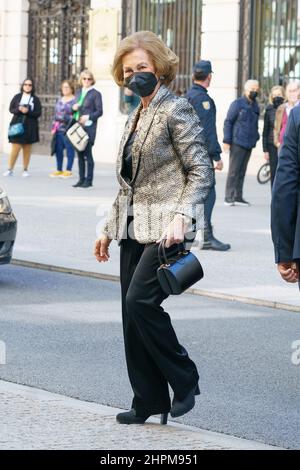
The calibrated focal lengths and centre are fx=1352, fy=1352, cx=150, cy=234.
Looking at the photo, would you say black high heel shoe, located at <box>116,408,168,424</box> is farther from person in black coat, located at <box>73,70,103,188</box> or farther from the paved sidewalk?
person in black coat, located at <box>73,70,103,188</box>

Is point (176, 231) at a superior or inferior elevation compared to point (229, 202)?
superior

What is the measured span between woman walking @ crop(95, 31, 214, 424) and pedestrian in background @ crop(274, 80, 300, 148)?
11.2m

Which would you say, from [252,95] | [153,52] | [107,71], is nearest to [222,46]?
[107,71]

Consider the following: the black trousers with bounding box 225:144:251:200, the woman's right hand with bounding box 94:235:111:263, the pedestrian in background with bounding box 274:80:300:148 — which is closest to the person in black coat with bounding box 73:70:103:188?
the black trousers with bounding box 225:144:251:200

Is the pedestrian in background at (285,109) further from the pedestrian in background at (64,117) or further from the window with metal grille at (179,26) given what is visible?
the window with metal grille at (179,26)

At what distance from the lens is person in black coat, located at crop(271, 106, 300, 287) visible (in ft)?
19.0

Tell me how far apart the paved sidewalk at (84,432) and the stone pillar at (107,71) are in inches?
886

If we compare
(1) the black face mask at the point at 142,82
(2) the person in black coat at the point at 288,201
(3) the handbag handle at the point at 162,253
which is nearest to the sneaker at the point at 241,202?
(1) the black face mask at the point at 142,82

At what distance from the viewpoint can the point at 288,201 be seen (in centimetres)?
580

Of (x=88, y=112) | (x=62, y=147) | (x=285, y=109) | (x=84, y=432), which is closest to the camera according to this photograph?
(x=84, y=432)

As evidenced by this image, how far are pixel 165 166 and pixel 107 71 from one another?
23.1 m

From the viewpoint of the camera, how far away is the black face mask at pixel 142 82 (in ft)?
20.0

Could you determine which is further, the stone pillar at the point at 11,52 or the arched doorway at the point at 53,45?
the stone pillar at the point at 11,52

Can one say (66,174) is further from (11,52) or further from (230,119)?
(11,52)
